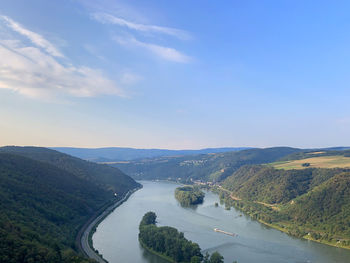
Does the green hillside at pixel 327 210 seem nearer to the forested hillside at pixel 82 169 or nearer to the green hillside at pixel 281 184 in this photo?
the green hillside at pixel 281 184

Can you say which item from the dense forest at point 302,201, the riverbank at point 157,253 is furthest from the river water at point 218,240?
the dense forest at point 302,201

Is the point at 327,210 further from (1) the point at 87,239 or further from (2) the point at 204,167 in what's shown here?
(2) the point at 204,167

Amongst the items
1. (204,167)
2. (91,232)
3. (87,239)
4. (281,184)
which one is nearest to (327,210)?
(281,184)

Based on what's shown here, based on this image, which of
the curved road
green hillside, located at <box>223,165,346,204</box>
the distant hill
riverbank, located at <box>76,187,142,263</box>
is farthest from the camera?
the distant hill

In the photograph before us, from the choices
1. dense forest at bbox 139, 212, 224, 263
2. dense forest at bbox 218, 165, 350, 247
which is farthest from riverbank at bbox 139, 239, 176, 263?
A: dense forest at bbox 218, 165, 350, 247

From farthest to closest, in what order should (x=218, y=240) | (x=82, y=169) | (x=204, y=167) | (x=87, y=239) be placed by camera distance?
1. (x=204, y=167)
2. (x=82, y=169)
3. (x=218, y=240)
4. (x=87, y=239)

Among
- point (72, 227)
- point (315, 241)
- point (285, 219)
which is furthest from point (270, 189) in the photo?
point (72, 227)

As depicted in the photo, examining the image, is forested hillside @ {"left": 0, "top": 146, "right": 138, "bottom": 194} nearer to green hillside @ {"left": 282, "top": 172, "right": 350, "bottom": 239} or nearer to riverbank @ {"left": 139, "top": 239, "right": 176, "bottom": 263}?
riverbank @ {"left": 139, "top": 239, "right": 176, "bottom": 263}
